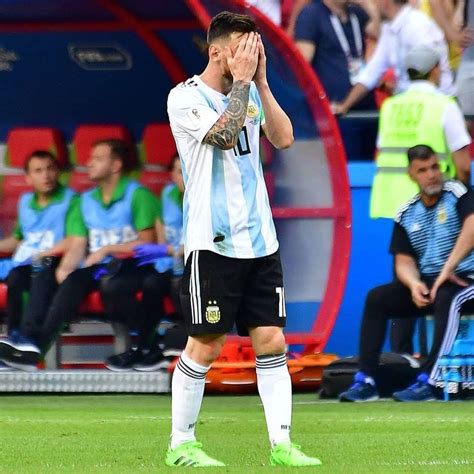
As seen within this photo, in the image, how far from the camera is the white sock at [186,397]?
20.8ft

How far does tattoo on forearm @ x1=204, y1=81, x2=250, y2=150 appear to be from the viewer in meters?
6.17

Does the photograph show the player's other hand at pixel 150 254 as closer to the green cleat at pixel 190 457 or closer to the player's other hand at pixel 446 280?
the player's other hand at pixel 446 280

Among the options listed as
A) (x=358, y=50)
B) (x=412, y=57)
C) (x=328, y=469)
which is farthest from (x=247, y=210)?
(x=358, y=50)

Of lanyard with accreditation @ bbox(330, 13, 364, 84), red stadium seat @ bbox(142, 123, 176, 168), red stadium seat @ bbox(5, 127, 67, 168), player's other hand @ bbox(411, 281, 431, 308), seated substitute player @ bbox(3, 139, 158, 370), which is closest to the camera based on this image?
player's other hand @ bbox(411, 281, 431, 308)

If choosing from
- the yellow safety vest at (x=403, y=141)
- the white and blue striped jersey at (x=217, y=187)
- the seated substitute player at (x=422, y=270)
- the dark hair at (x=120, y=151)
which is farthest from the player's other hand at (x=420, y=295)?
the white and blue striped jersey at (x=217, y=187)

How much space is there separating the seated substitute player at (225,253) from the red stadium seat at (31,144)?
5.19 meters

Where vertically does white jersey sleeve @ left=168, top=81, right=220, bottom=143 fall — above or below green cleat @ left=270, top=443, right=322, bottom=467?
above

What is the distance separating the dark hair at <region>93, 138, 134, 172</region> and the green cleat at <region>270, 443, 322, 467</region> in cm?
512

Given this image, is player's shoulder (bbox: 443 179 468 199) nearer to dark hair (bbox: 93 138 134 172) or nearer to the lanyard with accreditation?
dark hair (bbox: 93 138 134 172)

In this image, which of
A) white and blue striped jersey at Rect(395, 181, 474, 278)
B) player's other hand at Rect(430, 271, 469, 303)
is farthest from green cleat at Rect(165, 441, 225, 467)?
white and blue striped jersey at Rect(395, 181, 474, 278)

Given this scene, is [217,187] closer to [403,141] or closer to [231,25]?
[231,25]

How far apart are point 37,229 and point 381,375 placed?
9.48ft

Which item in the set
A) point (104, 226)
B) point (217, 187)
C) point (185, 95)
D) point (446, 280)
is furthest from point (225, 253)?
point (104, 226)

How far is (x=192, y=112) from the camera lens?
6.30m
